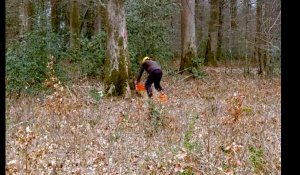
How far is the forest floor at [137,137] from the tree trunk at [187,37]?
26.0 ft

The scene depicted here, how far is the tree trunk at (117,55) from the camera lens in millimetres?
13887

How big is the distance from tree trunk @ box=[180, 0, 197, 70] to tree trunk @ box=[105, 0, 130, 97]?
309 inches

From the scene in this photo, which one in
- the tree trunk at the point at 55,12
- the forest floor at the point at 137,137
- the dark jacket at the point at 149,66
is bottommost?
the forest floor at the point at 137,137

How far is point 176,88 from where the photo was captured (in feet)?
59.5

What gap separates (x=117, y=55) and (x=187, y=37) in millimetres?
8315

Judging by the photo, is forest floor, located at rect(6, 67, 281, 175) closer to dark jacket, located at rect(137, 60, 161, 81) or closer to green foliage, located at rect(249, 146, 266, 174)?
green foliage, located at rect(249, 146, 266, 174)

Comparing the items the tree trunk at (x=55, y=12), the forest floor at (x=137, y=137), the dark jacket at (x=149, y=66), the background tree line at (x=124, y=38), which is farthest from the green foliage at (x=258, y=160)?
the tree trunk at (x=55, y=12)

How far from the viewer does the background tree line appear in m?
14.1

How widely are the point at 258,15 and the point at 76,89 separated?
1062cm

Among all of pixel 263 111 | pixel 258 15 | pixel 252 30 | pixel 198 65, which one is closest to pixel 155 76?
pixel 263 111

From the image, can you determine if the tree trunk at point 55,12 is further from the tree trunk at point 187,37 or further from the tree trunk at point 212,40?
the tree trunk at point 212,40

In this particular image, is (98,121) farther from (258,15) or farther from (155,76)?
(258,15)

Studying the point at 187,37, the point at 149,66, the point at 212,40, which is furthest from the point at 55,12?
the point at 149,66

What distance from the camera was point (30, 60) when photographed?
48.2 feet
